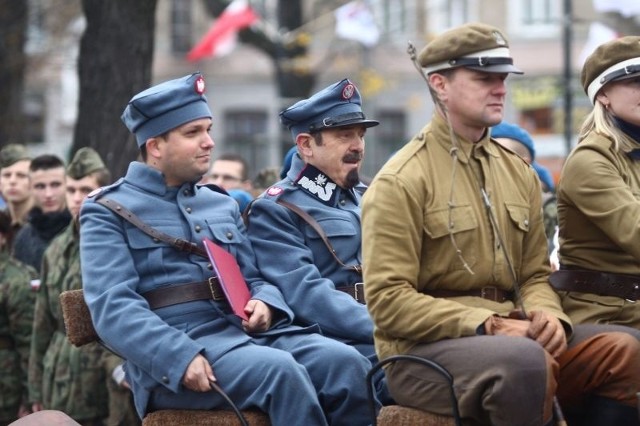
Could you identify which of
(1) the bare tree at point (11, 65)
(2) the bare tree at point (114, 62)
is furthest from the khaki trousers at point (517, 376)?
(1) the bare tree at point (11, 65)

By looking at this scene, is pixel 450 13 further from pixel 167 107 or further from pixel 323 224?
pixel 167 107

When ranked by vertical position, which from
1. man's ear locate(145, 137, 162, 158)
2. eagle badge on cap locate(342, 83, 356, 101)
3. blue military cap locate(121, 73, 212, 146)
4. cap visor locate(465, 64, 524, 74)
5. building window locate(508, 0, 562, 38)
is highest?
cap visor locate(465, 64, 524, 74)

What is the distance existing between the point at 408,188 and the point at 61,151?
1353 inches

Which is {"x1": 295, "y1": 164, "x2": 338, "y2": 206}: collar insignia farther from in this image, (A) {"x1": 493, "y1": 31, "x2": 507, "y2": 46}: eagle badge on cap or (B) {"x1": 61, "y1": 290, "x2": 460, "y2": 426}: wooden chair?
(A) {"x1": 493, "y1": 31, "x2": 507, "y2": 46}: eagle badge on cap

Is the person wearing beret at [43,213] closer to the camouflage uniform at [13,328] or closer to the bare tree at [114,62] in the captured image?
the camouflage uniform at [13,328]

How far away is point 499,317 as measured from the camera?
18.1 ft

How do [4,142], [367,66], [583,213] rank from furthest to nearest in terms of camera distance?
[367,66], [4,142], [583,213]

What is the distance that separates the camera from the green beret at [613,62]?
605cm

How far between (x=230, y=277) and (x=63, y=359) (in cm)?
311

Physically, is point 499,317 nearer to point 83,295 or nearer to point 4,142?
point 83,295

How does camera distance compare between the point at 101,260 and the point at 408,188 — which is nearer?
the point at 408,188

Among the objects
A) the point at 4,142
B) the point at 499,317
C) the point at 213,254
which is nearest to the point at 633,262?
the point at 499,317

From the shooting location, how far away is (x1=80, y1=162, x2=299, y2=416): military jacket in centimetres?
624

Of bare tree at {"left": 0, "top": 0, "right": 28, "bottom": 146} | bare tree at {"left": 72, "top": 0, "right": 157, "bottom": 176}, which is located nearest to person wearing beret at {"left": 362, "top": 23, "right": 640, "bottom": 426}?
bare tree at {"left": 72, "top": 0, "right": 157, "bottom": 176}
